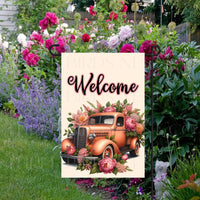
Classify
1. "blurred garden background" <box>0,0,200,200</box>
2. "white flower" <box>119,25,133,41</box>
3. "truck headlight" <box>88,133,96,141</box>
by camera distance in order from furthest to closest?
1. "white flower" <box>119,25,133,41</box>
2. "blurred garden background" <box>0,0,200,200</box>
3. "truck headlight" <box>88,133,96,141</box>

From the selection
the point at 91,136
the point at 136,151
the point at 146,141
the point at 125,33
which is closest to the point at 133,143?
the point at 136,151

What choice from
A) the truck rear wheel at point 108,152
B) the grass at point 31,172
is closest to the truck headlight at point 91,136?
the truck rear wheel at point 108,152

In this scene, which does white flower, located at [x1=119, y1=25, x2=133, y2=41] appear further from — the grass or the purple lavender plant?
the grass

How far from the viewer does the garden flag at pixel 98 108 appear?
196cm

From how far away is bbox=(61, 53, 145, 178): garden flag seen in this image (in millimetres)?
1961

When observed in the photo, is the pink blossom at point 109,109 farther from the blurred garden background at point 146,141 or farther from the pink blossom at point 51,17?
the pink blossom at point 51,17

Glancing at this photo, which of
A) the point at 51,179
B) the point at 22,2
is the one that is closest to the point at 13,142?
the point at 51,179

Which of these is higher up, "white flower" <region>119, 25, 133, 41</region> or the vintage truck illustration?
"white flower" <region>119, 25, 133, 41</region>

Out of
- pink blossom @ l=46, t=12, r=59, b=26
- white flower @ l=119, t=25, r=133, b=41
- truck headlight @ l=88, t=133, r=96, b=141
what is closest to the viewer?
truck headlight @ l=88, t=133, r=96, b=141

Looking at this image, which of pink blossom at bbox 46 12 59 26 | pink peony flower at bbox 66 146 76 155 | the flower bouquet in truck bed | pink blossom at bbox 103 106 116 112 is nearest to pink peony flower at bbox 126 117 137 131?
the flower bouquet in truck bed

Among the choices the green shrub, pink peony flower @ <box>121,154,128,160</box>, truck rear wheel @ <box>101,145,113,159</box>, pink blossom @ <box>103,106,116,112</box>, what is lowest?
the green shrub

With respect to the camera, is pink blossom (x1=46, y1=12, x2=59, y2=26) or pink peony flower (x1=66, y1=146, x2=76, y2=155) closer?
pink peony flower (x1=66, y1=146, x2=76, y2=155)

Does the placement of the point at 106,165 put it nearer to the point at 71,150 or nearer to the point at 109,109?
the point at 71,150

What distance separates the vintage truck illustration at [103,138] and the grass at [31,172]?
677mm
